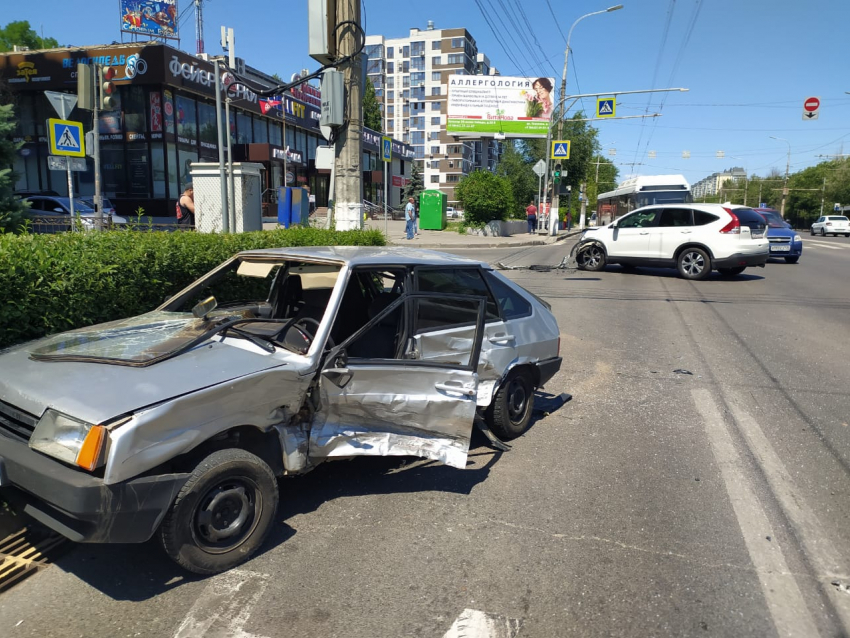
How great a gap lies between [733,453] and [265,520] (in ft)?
11.4

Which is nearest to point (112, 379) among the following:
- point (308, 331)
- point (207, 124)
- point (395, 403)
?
point (308, 331)

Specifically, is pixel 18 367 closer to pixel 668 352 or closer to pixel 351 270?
pixel 351 270

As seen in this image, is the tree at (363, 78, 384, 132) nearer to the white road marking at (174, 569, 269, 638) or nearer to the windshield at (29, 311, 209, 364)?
the windshield at (29, 311, 209, 364)

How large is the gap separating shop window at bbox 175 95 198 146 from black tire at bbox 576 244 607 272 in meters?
22.5

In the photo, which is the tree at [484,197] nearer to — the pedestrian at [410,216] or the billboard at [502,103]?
the pedestrian at [410,216]

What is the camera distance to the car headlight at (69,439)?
2.63 m

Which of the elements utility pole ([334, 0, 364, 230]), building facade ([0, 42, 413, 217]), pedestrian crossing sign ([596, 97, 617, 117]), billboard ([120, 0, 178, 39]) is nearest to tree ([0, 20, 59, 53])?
billboard ([120, 0, 178, 39])

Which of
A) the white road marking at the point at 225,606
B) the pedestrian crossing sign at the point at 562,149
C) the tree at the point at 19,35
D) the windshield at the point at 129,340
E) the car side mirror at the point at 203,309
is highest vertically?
the tree at the point at 19,35

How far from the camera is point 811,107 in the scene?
28.6 m

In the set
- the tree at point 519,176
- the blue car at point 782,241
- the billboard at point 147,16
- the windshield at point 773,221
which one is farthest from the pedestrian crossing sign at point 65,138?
the tree at point 519,176

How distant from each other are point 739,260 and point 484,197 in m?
17.9

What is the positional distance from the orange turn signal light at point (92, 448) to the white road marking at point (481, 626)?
1.65 metres

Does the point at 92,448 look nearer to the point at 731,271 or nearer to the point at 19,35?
the point at 731,271

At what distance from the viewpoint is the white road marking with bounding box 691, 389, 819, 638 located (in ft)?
9.23
